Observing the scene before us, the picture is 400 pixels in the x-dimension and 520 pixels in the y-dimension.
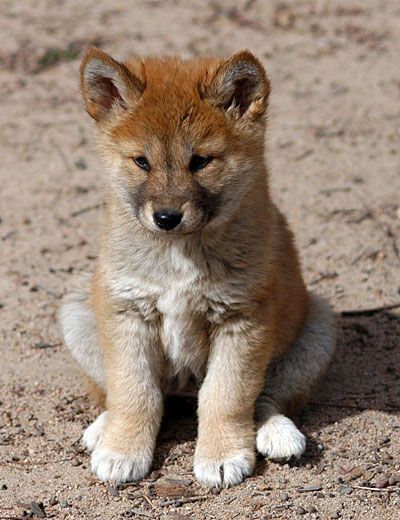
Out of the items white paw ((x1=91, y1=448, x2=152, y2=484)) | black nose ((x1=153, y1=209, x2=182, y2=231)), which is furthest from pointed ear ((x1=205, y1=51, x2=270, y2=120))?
white paw ((x1=91, y1=448, x2=152, y2=484))

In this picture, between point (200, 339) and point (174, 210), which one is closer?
point (174, 210)

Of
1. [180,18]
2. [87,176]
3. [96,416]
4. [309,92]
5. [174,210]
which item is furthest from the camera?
[180,18]

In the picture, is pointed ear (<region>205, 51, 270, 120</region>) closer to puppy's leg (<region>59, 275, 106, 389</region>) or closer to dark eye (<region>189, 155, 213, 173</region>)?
dark eye (<region>189, 155, 213, 173</region>)

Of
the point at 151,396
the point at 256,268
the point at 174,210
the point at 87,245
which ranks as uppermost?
the point at 174,210

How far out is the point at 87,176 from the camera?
33.1ft

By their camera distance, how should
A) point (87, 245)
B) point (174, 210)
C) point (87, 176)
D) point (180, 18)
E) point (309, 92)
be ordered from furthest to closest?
1. point (180, 18)
2. point (309, 92)
3. point (87, 176)
4. point (87, 245)
5. point (174, 210)

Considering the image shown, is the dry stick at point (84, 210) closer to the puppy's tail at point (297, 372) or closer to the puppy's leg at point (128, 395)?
the puppy's tail at point (297, 372)

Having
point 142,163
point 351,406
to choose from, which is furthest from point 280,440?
point 142,163

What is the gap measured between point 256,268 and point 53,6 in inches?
335

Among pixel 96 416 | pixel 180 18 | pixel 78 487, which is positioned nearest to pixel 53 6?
pixel 180 18

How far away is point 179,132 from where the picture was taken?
17.9 ft

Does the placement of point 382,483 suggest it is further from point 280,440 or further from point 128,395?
point 128,395

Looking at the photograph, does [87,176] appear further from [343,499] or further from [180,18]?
[343,499]

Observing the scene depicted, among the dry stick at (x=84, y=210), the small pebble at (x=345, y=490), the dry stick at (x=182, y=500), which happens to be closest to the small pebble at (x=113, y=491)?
the dry stick at (x=182, y=500)
